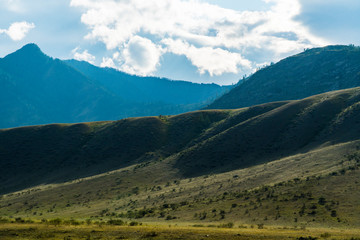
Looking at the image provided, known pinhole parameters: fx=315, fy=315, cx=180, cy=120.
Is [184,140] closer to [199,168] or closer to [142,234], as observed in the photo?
[199,168]

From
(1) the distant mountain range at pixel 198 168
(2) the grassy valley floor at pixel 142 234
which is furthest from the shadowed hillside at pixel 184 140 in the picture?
(2) the grassy valley floor at pixel 142 234

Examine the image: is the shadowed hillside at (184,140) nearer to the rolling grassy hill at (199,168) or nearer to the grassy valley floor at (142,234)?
the rolling grassy hill at (199,168)

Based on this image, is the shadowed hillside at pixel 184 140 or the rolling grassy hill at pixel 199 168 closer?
the rolling grassy hill at pixel 199 168

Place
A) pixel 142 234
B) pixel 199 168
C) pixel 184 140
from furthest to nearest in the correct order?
1. pixel 184 140
2. pixel 199 168
3. pixel 142 234

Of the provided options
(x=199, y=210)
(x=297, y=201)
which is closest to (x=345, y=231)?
(x=297, y=201)

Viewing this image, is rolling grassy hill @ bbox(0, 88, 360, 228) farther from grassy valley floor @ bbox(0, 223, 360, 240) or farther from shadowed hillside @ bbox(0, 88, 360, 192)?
grassy valley floor @ bbox(0, 223, 360, 240)

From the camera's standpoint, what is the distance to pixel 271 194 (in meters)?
45.1

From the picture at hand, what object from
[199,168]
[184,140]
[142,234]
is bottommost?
[142,234]

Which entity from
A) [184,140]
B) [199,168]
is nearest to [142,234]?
[199,168]

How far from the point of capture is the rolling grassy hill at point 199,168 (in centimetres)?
4172

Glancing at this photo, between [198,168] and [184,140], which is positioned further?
[184,140]

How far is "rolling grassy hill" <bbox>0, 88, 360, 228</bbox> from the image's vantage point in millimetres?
41719

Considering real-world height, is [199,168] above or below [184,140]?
below

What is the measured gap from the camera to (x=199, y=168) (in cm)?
8081
